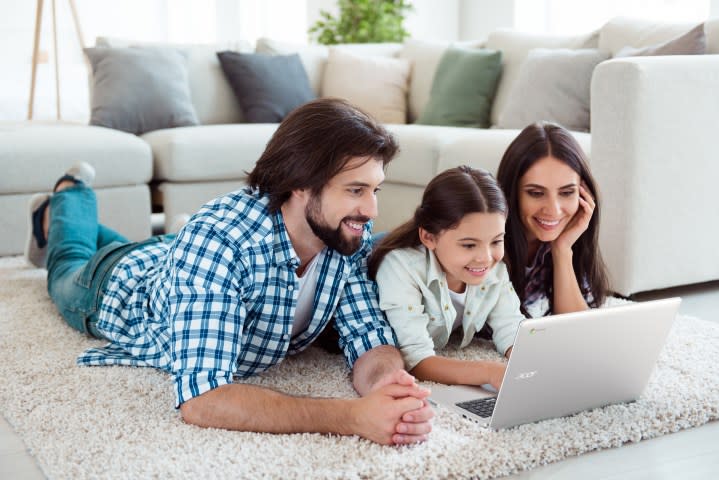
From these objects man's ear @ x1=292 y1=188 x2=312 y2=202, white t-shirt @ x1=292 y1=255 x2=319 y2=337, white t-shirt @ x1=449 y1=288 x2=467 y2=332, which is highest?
man's ear @ x1=292 y1=188 x2=312 y2=202

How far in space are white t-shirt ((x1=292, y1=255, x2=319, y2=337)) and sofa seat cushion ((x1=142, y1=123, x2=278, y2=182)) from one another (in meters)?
1.90

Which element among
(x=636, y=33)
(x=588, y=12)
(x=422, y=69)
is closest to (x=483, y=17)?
(x=588, y=12)

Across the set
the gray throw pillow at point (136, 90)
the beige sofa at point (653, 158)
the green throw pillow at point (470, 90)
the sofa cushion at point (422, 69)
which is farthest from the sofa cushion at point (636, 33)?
the gray throw pillow at point (136, 90)

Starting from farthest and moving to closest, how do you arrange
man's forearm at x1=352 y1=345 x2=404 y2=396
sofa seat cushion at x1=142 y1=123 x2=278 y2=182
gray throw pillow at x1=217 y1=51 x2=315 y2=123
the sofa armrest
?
gray throw pillow at x1=217 y1=51 x2=315 y2=123, sofa seat cushion at x1=142 y1=123 x2=278 y2=182, the sofa armrest, man's forearm at x1=352 y1=345 x2=404 y2=396

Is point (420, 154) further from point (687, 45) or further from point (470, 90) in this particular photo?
point (687, 45)

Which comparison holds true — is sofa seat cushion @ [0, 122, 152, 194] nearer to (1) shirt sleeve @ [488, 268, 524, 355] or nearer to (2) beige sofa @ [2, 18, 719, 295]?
(2) beige sofa @ [2, 18, 719, 295]

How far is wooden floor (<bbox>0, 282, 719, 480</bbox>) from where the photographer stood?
1500 millimetres

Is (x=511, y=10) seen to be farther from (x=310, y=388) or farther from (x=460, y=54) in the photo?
Result: (x=310, y=388)

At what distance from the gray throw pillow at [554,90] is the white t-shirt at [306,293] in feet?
6.58

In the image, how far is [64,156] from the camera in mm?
3578

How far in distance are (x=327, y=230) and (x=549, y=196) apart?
0.73 meters

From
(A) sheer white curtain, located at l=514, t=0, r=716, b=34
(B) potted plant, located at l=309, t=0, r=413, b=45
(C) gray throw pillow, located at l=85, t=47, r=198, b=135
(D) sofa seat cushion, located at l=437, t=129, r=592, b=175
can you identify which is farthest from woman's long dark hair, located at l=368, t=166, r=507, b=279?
(B) potted plant, located at l=309, t=0, r=413, b=45

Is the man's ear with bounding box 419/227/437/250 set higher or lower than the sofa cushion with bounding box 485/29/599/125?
lower

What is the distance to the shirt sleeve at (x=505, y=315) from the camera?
2115mm
